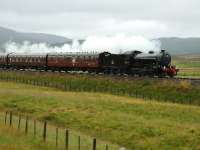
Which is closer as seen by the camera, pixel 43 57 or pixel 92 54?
pixel 92 54

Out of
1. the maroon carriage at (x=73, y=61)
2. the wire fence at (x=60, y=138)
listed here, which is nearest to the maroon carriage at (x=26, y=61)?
the maroon carriage at (x=73, y=61)

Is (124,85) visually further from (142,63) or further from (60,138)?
(60,138)

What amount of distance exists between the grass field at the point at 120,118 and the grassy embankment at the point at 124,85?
855cm

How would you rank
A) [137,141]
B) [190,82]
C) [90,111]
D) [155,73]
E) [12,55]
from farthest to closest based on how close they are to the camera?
[12,55]
[155,73]
[190,82]
[90,111]
[137,141]

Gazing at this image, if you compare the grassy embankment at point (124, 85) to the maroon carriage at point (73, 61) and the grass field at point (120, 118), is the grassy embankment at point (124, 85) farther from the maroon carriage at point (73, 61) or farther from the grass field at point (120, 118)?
the grass field at point (120, 118)

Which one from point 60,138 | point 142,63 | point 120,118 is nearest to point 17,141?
point 60,138

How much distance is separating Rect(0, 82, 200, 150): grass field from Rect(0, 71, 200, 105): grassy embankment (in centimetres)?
855

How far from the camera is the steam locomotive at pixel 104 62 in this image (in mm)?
74125

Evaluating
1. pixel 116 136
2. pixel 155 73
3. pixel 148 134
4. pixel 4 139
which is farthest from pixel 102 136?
pixel 155 73

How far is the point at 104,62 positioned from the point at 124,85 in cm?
1281

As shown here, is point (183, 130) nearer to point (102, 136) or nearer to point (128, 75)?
point (102, 136)

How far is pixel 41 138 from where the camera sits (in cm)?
3562

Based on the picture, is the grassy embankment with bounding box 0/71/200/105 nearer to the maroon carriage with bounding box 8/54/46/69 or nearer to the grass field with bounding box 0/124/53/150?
the maroon carriage with bounding box 8/54/46/69

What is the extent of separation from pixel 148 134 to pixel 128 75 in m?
37.2
